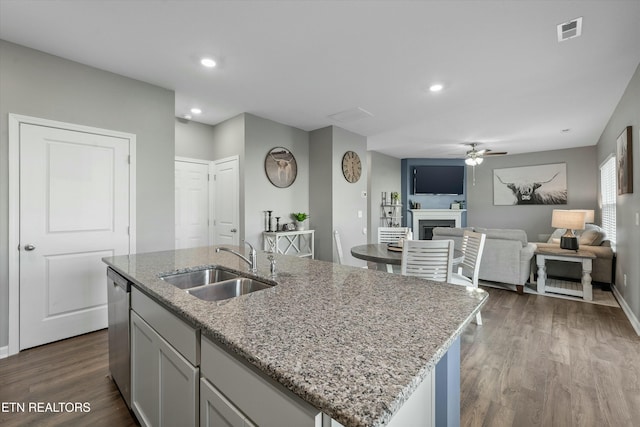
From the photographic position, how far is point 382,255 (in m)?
2.87

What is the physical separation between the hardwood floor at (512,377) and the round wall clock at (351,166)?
2.99 m

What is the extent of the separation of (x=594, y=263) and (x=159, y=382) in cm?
552

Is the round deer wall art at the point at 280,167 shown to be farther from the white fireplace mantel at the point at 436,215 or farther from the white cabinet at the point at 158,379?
the white fireplace mantel at the point at 436,215

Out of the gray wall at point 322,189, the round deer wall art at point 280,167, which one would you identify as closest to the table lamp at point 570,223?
the gray wall at point 322,189

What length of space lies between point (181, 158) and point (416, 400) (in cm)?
438

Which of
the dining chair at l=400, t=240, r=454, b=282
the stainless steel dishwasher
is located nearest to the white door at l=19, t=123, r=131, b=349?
the stainless steel dishwasher

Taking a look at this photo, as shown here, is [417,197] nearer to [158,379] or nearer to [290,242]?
[290,242]

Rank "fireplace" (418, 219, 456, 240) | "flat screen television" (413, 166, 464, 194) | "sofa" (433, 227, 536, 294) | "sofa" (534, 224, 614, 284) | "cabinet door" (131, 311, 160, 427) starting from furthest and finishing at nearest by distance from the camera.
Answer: "fireplace" (418, 219, 456, 240)
"flat screen television" (413, 166, 464, 194)
"sofa" (534, 224, 614, 284)
"sofa" (433, 227, 536, 294)
"cabinet door" (131, 311, 160, 427)

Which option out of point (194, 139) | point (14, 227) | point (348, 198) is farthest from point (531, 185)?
point (14, 227)

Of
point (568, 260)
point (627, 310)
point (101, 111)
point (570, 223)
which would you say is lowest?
point (627, 310)

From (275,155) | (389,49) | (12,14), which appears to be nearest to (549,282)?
(389,49)

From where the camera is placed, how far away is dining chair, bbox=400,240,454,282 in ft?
8.13

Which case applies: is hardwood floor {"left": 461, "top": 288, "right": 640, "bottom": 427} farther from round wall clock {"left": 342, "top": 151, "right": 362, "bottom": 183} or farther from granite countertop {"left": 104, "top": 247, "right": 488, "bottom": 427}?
round wall clock {"left": 342, "top": 151, "right": 362, "bottom": 183}

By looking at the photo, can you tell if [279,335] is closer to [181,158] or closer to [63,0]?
[63,0]
